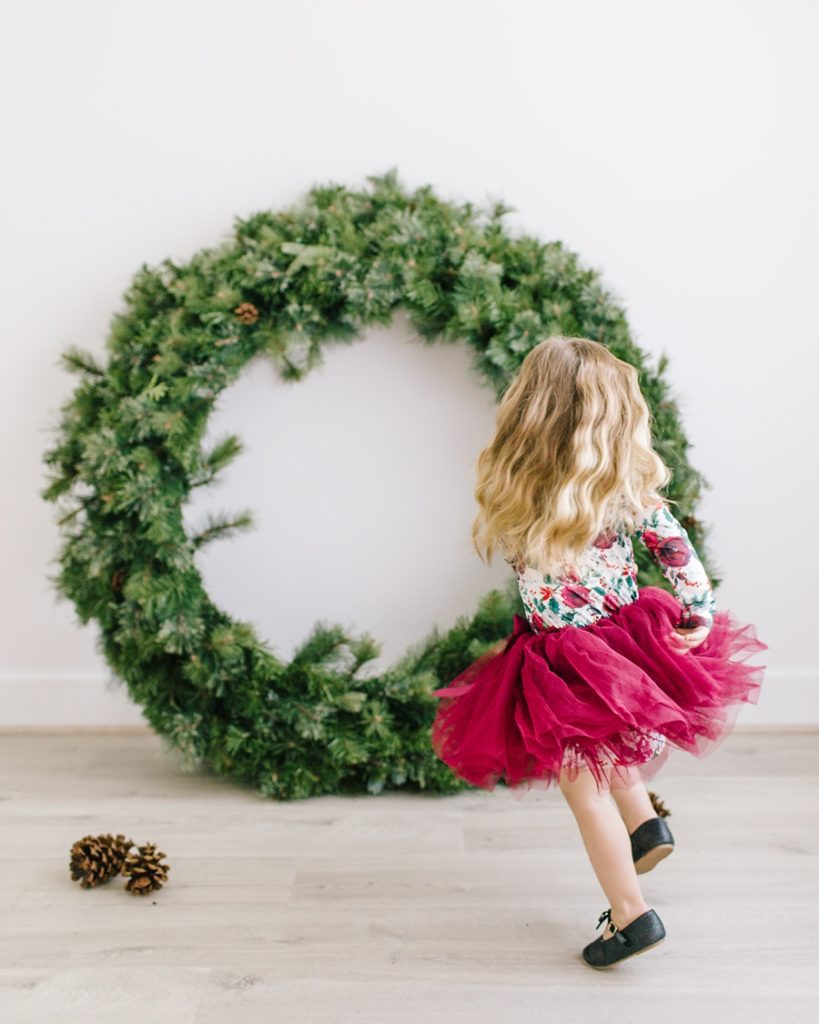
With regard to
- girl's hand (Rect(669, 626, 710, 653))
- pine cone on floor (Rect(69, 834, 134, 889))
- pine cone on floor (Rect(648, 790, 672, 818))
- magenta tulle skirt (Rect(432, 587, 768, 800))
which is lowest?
pine cone on floor (Rect(69, 834, 134, 889))

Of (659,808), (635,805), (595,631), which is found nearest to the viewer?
(595,631)

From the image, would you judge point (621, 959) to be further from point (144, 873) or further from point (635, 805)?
point (144, 873)

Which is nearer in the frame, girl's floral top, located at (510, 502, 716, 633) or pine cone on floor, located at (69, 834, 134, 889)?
girl's floral top, located at (510, 502, 716, 633)

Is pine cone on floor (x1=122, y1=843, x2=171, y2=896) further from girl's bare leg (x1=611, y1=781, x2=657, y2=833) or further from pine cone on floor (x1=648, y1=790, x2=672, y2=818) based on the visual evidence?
pine cone on floor (x1=648, y1=790, x2=672, y2=818)

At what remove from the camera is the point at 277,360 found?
240cm

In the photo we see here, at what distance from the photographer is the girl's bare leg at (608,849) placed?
62.4 inches

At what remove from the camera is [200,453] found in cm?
228

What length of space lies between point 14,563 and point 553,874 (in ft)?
5.14

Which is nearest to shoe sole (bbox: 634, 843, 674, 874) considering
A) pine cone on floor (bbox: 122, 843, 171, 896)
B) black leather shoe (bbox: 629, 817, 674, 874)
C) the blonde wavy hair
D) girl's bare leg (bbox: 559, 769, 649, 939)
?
black leather shoe (bbox: 629, 817, 674, 874)

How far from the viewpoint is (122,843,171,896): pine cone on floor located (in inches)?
71.3

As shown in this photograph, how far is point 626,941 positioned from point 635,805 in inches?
9.9

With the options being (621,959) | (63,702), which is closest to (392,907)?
(621,959)

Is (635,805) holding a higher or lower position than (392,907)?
higher

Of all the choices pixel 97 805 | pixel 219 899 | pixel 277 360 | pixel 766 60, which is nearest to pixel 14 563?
pixel 97 805
